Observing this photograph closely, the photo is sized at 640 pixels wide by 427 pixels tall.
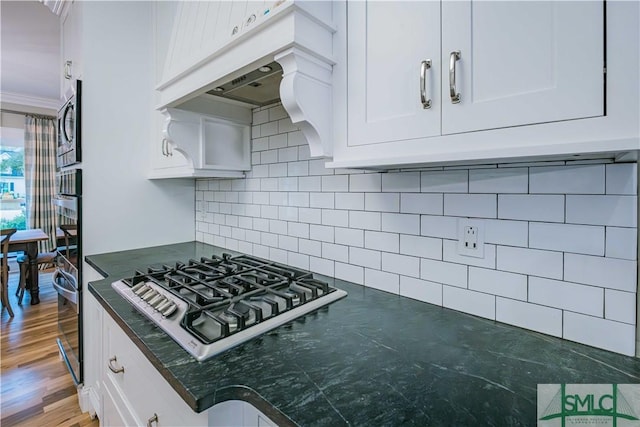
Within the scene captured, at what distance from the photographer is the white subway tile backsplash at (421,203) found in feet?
3.59

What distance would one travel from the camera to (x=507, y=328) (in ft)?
3.07

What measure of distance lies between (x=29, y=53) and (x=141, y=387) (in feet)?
13.0

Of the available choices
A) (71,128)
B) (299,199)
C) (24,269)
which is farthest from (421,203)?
(24,269)

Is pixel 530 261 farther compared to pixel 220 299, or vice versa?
pixel 220 299

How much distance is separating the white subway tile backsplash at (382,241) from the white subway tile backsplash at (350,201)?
0.39 feet

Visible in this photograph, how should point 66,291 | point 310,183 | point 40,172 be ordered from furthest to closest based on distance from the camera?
1. point 40,172
2. point 66,291
3. point 310,183

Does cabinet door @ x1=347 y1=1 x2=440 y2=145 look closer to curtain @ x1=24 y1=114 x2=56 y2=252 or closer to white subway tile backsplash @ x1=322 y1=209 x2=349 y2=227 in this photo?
white subway tile backsplash @ x1=322 y1=209 x2=349 y2=227

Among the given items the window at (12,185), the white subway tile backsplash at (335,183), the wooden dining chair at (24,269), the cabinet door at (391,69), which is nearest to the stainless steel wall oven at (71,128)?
the white subway tile backsplash at (335,183)

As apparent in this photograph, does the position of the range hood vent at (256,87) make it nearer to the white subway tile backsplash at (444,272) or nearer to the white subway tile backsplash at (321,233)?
the white subway tile backsplash at (321,233)

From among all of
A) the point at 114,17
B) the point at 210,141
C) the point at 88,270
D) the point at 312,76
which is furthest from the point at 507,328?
the point at 114,17

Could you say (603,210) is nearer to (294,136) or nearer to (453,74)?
(453,74)

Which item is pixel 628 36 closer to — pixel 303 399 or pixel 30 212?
pixel 303 399

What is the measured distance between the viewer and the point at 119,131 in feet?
6.55

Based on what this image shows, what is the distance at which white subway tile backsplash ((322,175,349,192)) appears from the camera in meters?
1.37
